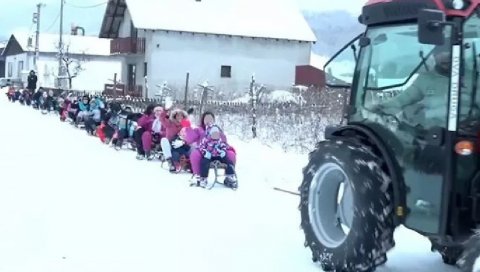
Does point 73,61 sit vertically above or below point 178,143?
above

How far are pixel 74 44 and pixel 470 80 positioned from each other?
262 ft

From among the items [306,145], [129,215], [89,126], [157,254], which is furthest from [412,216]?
[89,126]

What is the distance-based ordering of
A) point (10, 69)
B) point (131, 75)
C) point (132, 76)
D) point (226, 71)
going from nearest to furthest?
point (226, 71) → point (132, 76) → point (131, 75) → point (10, 69)

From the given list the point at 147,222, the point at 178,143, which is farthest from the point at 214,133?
the point at 147,222

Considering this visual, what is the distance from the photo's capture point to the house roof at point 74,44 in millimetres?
79562

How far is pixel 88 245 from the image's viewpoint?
6941 mm

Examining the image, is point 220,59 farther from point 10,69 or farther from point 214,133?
point 10,69

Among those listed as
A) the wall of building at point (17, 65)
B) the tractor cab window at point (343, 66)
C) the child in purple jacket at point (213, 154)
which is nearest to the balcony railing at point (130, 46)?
the wall of building at point (17, 65)

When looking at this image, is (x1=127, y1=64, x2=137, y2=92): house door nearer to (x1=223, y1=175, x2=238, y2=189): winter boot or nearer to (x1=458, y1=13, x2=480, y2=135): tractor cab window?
(x1=223, y1=175, x2=238, y2=189): winter boot

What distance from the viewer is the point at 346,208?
21.3 feet

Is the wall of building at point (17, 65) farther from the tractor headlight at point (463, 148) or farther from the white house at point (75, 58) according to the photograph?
the tractor headlight at point (463, 148)

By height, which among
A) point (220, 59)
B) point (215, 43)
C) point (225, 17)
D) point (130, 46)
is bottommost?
point (220, 59)

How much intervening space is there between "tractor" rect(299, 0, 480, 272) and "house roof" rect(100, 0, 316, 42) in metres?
38.9

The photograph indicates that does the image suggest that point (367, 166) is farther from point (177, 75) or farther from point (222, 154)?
point (177, 75)
